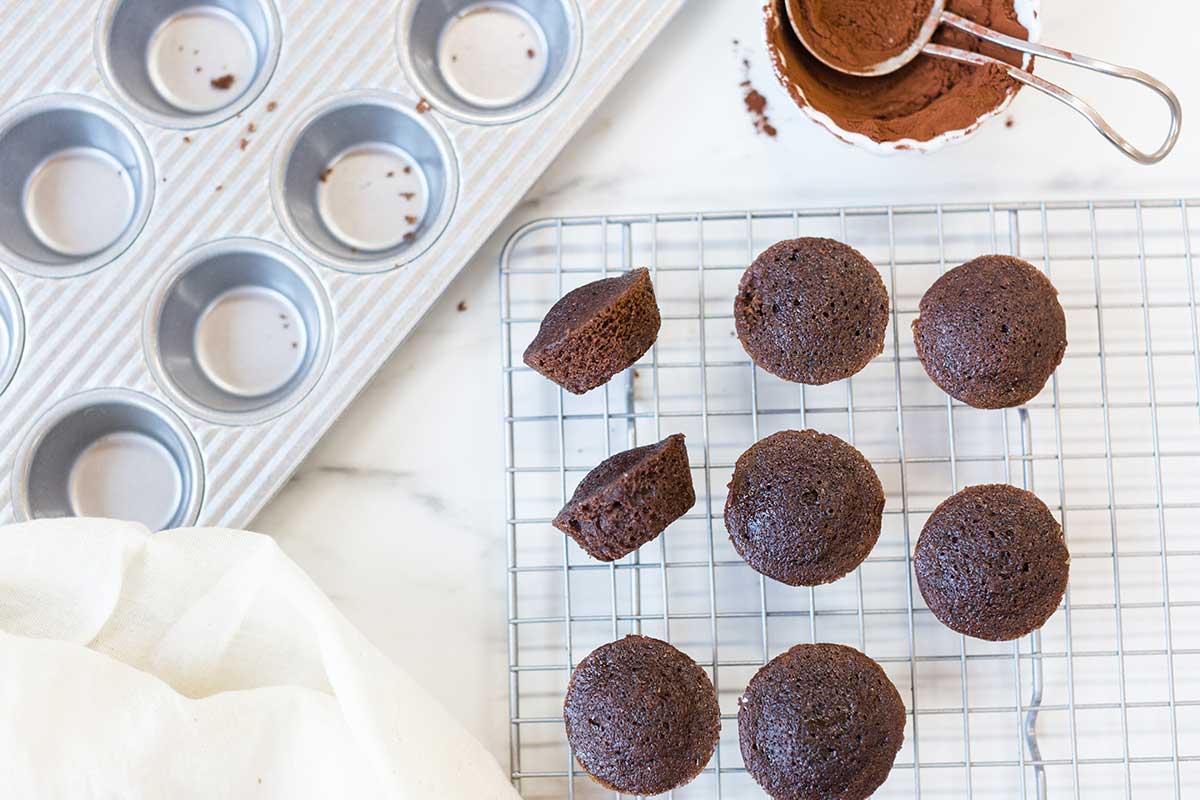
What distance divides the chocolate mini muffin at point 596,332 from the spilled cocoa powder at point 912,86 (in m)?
0.36

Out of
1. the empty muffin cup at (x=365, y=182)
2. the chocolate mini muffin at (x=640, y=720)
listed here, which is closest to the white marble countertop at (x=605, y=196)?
the empty muffin cup at (x=365, y=182)

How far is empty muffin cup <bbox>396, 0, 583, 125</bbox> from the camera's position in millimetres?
1509

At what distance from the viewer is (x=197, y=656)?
4.28 ft

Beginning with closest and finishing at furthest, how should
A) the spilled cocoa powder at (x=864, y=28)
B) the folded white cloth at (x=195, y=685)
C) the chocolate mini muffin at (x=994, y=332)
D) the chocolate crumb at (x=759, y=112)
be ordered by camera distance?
the folded white cloth at (x=195, y=685)
the chocolate mini muffin at (x=994, y=332)
the spilled cocoa powder at (x=864, y=28)
the chocolate crumb at (x=759, y=112)

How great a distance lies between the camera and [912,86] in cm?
141

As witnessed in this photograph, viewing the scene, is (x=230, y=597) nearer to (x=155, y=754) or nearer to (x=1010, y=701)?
(x=155, y=754)

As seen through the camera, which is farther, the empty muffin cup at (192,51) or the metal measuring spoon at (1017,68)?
the empty muffin cup at (192,51)

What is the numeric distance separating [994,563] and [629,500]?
480 mm

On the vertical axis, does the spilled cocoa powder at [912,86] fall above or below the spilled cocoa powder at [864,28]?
below

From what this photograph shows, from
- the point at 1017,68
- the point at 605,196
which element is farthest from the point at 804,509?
the point at 1017,68

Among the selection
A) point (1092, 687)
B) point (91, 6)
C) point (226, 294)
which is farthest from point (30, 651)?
point (1092, 687)

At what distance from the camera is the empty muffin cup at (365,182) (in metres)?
1.42

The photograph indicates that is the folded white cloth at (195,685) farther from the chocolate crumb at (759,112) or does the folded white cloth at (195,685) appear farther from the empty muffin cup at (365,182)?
the chocolate crumb at (759,112)

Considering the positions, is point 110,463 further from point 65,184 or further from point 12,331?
point 65,184
